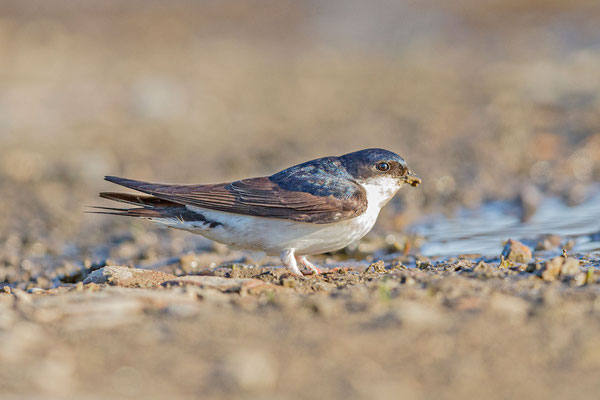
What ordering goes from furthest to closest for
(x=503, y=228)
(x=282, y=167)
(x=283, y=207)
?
(x=282, y=167)
(x=503, y=228)
(x=283, y=207)

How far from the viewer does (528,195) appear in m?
7.94

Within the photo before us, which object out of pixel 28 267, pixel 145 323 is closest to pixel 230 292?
pixel 145 323

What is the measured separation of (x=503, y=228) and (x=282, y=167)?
10.3 feet

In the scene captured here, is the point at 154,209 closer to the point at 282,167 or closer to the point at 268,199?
the point at 268,199

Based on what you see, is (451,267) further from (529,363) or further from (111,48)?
(111,48)

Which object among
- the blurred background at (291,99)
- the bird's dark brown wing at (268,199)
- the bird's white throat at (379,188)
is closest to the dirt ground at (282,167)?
the blurred background at (291,99)

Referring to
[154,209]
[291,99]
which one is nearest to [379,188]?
[154,209]

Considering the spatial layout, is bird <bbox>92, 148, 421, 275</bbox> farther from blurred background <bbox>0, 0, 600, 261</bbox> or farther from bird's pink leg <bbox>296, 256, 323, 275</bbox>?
blurred background <bbox>0, 0, 600, 261</bbox>

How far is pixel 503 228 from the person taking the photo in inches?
287

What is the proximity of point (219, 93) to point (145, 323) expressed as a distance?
368 inches

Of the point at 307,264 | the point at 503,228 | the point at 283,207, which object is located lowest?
the point at 307,264

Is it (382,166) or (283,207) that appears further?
(382,166)

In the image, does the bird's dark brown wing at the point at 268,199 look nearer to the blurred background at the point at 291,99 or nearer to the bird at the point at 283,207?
the bird at the point at 283,207

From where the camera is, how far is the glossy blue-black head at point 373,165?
5668 mm
